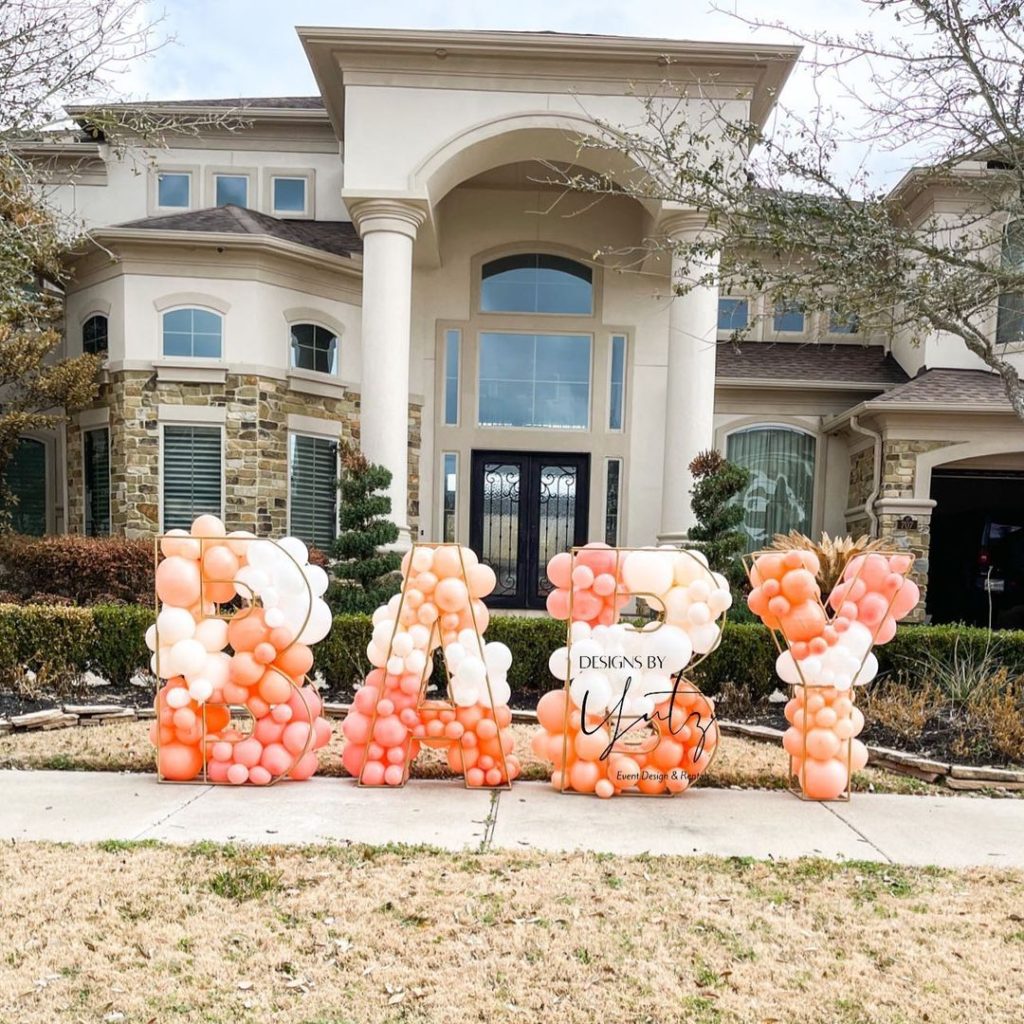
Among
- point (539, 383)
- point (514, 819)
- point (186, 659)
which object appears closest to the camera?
point (514, 819)

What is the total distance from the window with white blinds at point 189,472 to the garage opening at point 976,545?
39.5 feet

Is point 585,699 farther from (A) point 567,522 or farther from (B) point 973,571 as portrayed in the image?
(B) point 973,571

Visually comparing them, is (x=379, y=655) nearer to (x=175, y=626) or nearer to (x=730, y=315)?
(x=175, y=626)

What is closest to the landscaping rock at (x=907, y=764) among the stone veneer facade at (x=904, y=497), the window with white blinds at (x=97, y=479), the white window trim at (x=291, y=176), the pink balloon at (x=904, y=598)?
the pink balloon at (x=904, y=598)

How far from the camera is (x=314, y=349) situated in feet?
44.3

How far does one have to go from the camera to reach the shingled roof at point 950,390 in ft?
42.2

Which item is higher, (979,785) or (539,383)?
(539,383)

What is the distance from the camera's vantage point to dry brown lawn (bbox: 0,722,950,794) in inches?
230

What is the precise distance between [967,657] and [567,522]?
754 centimetres

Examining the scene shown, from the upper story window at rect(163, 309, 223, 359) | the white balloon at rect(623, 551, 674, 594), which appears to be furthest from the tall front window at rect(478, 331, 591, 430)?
the white balloon at rect(623, 551, 674, 594)

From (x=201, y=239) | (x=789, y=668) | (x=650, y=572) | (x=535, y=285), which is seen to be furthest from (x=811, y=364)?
(x=650, y=572)

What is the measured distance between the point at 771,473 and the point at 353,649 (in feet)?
30.4

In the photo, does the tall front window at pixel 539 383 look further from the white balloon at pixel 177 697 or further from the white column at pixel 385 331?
the white balloon at pixel 177 697

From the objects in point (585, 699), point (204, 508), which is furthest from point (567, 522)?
point (585, 699)
